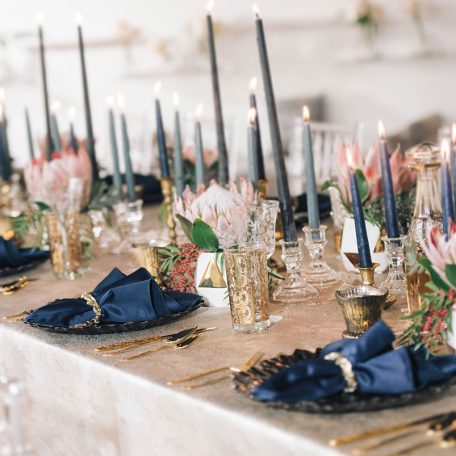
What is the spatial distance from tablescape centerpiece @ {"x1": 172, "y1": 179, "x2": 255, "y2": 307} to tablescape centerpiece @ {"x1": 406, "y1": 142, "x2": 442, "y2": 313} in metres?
0.32

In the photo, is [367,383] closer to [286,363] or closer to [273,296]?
[286,363]

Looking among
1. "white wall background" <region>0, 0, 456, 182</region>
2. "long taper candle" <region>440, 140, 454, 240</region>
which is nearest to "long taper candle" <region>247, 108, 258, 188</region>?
"long taper candle" <region>440, 140, 454, 240</region>

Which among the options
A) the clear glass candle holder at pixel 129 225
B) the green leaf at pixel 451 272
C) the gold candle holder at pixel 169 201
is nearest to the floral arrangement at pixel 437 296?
the green leaf at pixel 451 272

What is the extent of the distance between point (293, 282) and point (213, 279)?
16 cm

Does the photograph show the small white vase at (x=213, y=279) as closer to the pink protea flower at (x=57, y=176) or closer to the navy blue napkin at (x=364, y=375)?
the navy blue napkin at (x=364, y=375)

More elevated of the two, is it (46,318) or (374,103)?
(374,103)

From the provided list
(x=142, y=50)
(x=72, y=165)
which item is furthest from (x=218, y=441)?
(x=142, y=50)

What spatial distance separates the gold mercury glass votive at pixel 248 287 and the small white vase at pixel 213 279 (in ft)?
0.55

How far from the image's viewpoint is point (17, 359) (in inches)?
67.7

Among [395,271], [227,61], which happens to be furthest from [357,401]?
[227,61]

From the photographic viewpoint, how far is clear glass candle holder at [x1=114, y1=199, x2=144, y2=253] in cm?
236

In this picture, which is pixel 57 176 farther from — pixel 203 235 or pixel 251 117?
pixel 203 235

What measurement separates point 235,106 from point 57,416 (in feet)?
14.6

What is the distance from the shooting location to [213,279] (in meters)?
1.73
